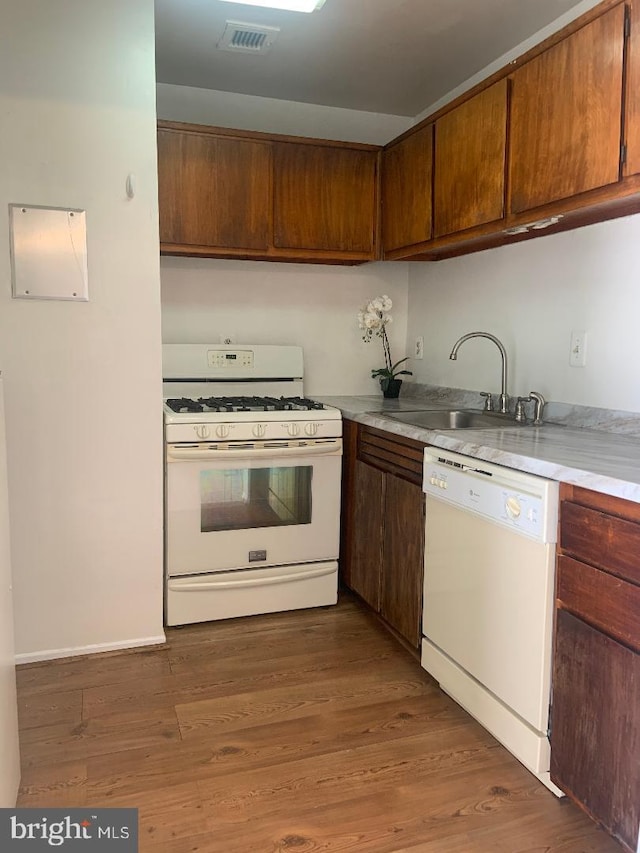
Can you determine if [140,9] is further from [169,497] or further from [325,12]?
[169,497]

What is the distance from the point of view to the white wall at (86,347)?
2.15m

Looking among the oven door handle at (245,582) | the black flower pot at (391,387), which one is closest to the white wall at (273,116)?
the black flower pot at (391,387)

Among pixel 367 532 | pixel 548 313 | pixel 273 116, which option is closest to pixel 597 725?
pixel 367 532

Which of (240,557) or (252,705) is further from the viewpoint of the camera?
(240,557)

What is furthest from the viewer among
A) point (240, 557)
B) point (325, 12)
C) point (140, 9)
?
point (240, 557)

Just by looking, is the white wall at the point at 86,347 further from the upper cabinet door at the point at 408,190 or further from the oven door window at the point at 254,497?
the upper cabinet door at the point at 408,190

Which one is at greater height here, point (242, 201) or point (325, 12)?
point (325, 12)

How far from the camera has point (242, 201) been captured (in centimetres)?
288

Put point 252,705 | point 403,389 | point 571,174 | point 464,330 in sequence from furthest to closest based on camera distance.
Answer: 1. point 403,389
2. point 464,330
3. point 252,705
4. point 571,174

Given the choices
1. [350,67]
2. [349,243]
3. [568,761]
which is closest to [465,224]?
[349,243]

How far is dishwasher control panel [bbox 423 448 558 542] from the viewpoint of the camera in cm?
157

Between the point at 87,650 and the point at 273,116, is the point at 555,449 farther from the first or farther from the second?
the point at 273,116

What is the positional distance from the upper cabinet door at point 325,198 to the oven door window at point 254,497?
109 cm

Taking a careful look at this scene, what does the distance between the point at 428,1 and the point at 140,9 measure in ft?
3.39
